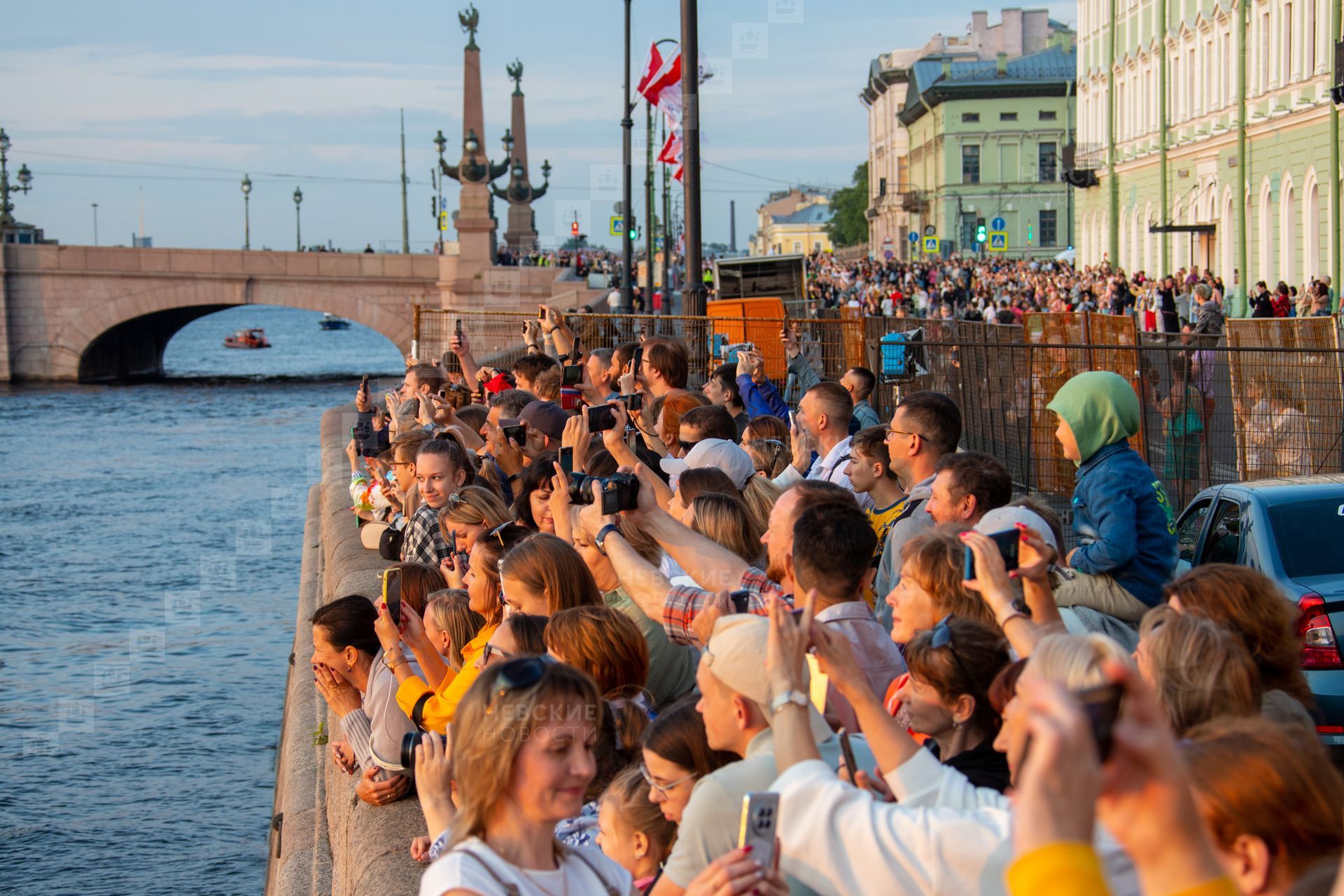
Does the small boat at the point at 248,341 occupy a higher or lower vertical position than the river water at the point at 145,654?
higher

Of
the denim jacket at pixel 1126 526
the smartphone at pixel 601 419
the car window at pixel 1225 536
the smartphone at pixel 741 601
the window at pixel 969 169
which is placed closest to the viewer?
the smartphone at pixel 741 601

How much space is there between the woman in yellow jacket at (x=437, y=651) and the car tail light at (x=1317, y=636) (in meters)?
3.26

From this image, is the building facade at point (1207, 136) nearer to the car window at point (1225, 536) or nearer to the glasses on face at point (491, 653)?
the car window at point (1225, 536)

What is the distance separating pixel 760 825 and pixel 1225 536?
18.4 ft

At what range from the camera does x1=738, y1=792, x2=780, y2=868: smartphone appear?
95.0 inches

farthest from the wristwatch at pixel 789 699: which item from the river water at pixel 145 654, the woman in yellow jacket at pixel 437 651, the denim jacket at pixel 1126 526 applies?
the river water at pixel 145 654

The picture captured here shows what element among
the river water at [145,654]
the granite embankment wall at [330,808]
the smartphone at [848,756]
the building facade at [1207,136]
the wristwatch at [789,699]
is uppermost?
the building facade at [1207,136]

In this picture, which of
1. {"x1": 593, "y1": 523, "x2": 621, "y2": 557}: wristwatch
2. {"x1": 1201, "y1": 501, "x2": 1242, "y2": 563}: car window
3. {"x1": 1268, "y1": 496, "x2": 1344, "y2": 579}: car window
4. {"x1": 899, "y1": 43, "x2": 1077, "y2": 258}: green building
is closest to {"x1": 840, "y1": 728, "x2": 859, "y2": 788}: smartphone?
{"x1": 593, "y1": 523, "x2": 621, "y2": 557}: wristwatch

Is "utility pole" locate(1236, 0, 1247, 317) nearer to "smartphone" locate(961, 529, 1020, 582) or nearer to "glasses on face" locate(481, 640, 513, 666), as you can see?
"glasses on face" locate(481, 640, 513, 666)

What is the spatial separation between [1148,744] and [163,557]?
2261 centimetres

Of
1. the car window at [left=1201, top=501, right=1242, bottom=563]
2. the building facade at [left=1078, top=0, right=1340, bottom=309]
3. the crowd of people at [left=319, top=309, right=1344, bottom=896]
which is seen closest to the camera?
the crowd of people at [left=319, top=309, right=1344, bottom=896]

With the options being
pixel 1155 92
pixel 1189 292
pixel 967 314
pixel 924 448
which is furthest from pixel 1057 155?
pixel 924 448

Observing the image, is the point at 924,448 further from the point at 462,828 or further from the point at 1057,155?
the point at 1057,155

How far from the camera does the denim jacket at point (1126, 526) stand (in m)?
5.09
